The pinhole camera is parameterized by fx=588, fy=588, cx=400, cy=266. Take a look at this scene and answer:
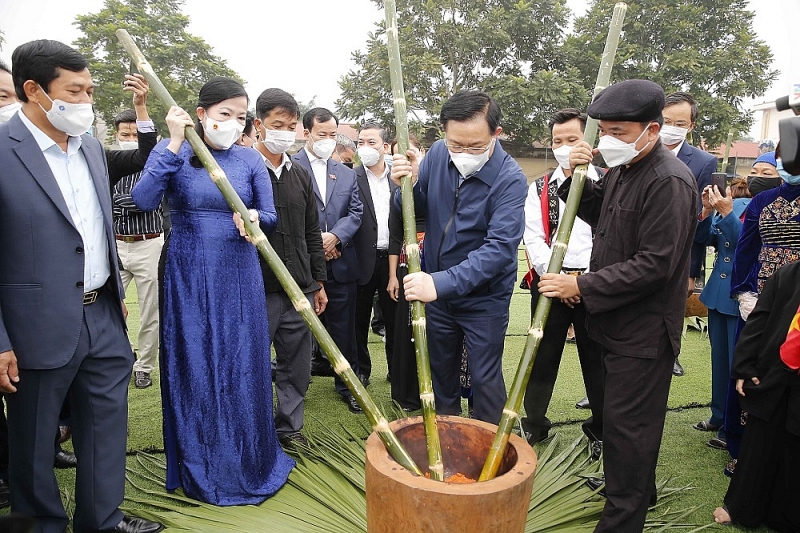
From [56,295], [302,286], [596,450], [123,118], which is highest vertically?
[123,118]

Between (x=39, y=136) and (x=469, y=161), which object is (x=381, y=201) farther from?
(x=39, y=136)

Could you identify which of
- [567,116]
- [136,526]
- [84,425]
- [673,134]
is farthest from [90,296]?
[673,134]

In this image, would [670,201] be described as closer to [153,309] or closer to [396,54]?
[396,54]

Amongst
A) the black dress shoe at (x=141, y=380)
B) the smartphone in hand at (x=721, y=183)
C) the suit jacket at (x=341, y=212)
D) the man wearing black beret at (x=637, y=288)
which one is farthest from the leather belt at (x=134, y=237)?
the smartphone in hand at (x=721, y=183)

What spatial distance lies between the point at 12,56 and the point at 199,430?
172 centimetres

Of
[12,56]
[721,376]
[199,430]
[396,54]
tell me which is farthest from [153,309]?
[721,376]

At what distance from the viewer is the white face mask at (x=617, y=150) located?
232cm

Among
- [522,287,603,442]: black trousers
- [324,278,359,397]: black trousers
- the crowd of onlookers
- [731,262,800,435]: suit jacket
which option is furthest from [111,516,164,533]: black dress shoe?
[731,262,800,435]: suit jacket

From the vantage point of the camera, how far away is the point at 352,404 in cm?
406

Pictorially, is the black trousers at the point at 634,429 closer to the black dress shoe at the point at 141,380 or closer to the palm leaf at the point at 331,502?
the palm leaf at the point at 331,502

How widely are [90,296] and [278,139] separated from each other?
138 centimetres

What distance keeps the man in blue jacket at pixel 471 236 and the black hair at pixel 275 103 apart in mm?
834

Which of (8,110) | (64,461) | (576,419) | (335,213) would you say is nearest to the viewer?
(8,110)

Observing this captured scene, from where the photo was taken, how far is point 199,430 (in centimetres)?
275
